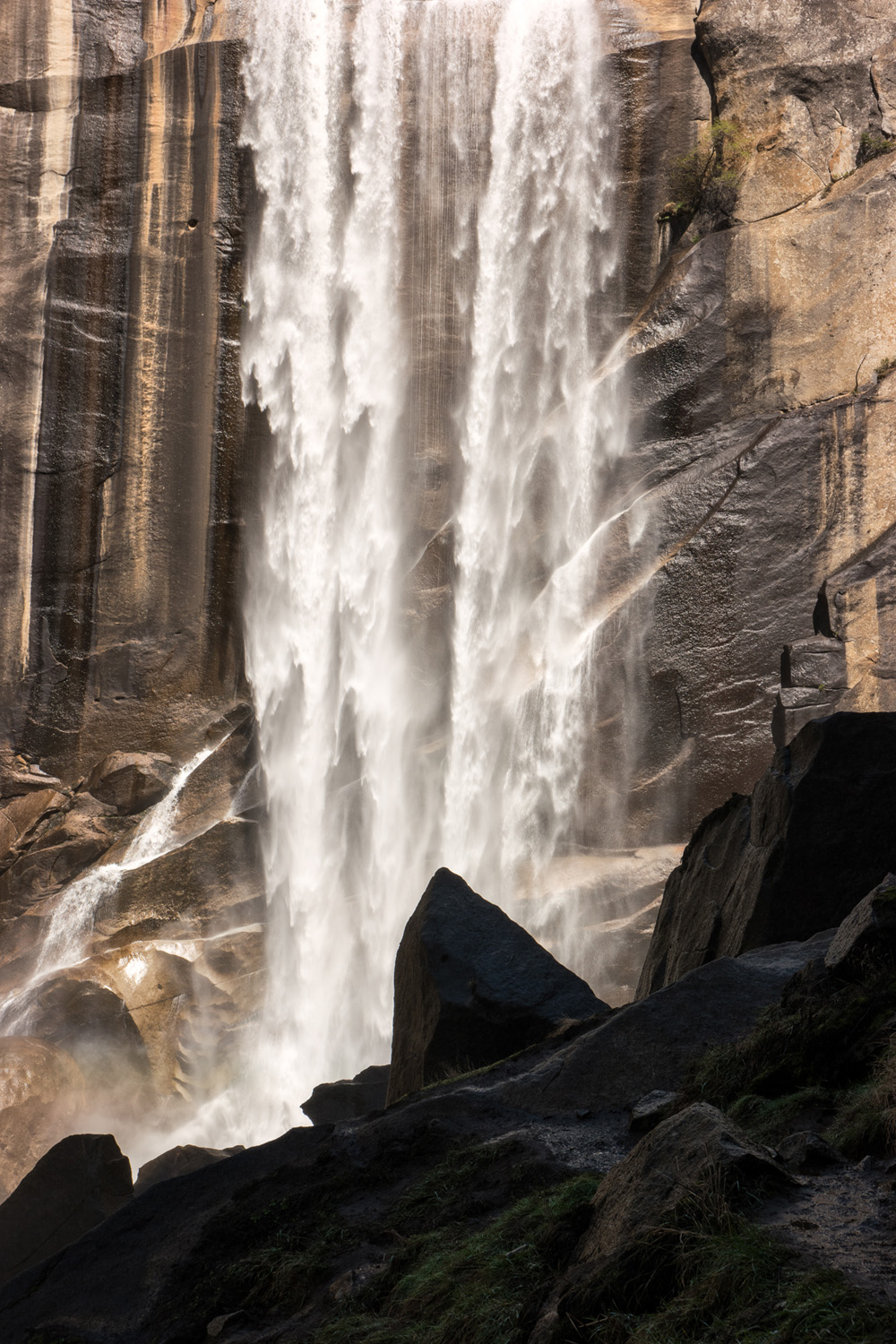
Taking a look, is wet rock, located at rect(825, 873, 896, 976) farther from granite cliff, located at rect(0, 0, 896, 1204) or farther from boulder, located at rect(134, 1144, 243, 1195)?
granite cliff, located at rect(0, 0, 896, 1204)

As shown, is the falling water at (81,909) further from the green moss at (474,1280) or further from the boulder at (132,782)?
the green moss at (474,1280)

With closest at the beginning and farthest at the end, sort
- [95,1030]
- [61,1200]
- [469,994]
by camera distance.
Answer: [469,994], [61,1200], [95,1030]

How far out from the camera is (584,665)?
57.8 feet

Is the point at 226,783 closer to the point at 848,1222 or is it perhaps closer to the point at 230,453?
the point at 230,453

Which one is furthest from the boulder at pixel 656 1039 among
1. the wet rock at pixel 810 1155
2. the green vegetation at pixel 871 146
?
the green vegetation at pixel 871 146

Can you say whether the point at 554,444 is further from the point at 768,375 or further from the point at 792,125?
the point at 792,125

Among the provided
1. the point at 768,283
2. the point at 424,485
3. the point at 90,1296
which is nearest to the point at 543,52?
the point at 768,283

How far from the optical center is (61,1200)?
9547 millimetres

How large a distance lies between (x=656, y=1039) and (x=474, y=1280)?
2.74 m

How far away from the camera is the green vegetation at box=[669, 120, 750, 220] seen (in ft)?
61.0

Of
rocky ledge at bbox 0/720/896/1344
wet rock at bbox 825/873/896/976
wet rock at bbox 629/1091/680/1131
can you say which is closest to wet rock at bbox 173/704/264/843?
rocky ledge at bbox 0/720/896/1344

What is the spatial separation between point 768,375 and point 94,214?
12.2m

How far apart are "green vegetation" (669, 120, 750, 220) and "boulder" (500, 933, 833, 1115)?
15.0 metres

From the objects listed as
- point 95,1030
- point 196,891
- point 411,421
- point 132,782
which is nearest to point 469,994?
point 95,1030
